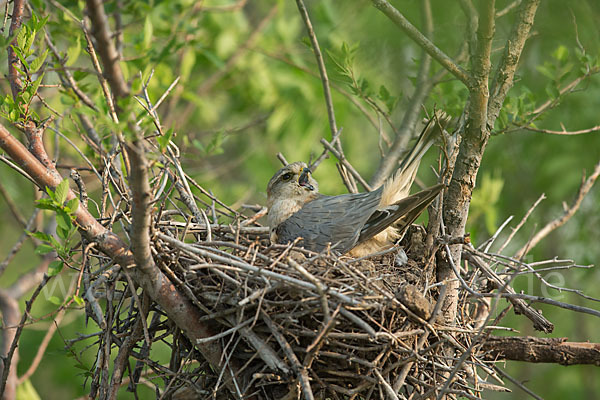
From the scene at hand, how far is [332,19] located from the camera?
21.9 feet

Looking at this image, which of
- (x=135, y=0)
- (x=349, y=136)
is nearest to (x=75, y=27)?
(x=135, y=0)

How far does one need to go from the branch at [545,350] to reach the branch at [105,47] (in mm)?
2771

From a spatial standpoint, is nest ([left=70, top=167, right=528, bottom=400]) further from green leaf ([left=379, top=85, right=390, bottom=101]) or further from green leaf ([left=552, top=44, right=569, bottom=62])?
green leaf ([left=552, top=44, right=569, bottom=62])

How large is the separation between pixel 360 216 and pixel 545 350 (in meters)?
1.63

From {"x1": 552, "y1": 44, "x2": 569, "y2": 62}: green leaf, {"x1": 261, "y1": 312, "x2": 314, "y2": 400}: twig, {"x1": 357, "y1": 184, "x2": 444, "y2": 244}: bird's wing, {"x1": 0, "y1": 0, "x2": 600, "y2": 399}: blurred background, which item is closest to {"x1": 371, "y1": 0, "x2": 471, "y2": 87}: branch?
{"x1": 0, "y1": 0, "x2": 600, "y2": 399}: blurred background

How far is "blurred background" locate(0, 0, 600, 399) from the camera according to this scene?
197 inches

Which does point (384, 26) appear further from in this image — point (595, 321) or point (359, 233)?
point (595, 321)

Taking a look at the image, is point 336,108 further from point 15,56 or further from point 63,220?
point 63,220

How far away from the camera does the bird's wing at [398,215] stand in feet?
13.4

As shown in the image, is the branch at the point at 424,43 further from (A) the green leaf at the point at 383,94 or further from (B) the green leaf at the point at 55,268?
(B) the green leaf at the point at 55,268

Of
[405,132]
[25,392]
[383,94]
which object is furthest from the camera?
[405,132]

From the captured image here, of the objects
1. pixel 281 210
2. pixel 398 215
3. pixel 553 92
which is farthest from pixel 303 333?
pixel 553 92

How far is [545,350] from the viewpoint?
3.83 metres

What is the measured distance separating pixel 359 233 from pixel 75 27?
126 inches
